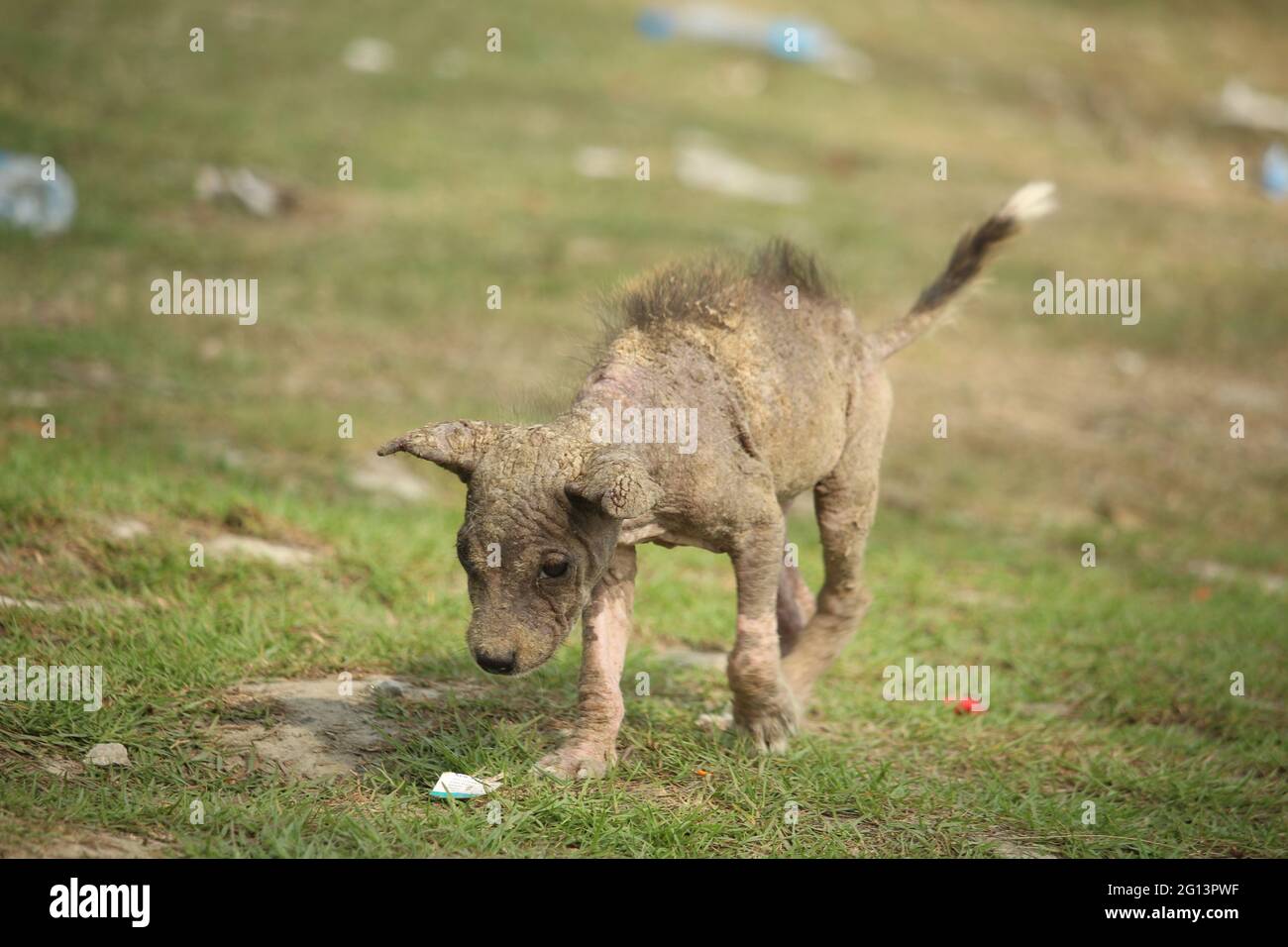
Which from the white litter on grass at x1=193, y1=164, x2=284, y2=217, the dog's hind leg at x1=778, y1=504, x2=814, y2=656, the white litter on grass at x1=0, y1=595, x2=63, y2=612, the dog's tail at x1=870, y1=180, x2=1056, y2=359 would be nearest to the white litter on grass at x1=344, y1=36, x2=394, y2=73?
the white litter on grass at x1=193, y1=164, x2=284, y2=217

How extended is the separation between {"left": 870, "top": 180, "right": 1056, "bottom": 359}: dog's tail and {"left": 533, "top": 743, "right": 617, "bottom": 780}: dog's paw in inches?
100

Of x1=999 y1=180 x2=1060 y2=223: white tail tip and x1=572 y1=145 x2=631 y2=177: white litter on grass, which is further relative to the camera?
x1=572 y1=145 x2=631 y2=177: white litter on grass

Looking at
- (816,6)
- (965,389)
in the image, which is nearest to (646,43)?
(816,6)

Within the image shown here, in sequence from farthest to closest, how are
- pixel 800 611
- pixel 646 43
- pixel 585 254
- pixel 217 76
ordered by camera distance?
pixel 646 43 → pixel 217 76 → pixel 585 254 → pixel 800 611

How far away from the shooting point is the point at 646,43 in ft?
67.8

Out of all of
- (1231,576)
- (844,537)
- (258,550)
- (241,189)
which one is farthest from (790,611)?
(241,189)

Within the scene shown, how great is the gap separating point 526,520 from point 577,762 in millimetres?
1108

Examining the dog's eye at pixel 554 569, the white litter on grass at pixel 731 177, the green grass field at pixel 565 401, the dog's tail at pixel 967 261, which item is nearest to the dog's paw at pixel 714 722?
the green grass field at pixel 565 401

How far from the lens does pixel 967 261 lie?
700 cm

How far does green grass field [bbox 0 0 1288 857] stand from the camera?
17.5 ft

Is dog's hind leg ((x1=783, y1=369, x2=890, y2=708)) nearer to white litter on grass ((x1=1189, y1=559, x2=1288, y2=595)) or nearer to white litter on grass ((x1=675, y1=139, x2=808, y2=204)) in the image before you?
white litter on grass ((x1=1189, y1=559, x2=1288, y2=595))

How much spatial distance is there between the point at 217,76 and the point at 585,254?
5.86 metres

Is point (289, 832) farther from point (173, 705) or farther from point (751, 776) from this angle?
point (751, 776)

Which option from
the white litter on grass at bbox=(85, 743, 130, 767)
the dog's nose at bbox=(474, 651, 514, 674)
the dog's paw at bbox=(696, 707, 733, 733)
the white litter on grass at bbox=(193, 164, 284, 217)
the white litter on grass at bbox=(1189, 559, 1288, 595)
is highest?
the white litter on grass at bbox=(193, 164, 284, 217)
